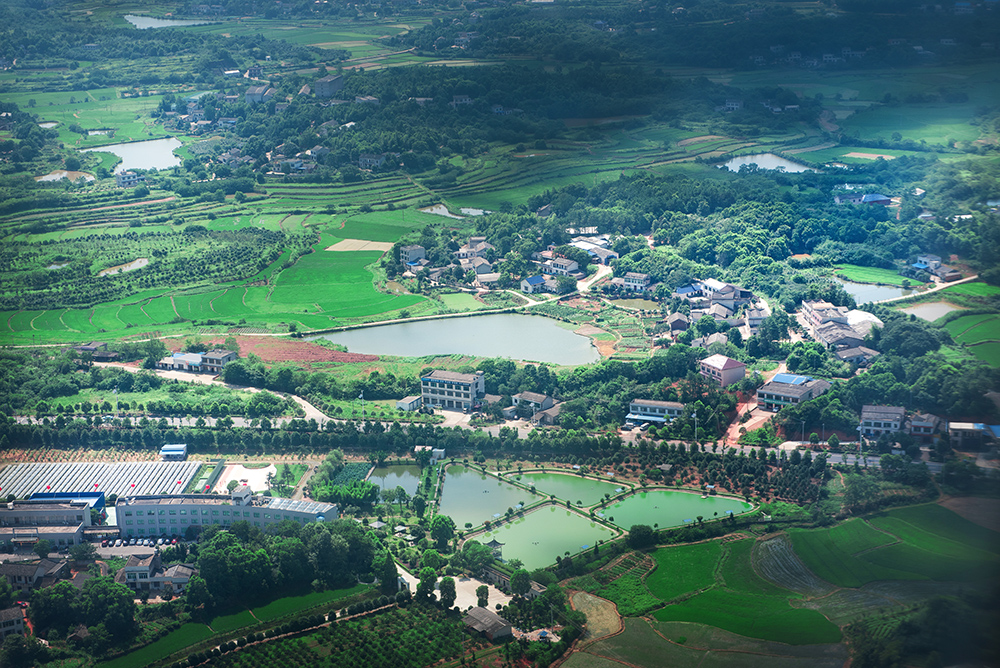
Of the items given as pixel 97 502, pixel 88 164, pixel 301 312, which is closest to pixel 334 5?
pixel 88 164

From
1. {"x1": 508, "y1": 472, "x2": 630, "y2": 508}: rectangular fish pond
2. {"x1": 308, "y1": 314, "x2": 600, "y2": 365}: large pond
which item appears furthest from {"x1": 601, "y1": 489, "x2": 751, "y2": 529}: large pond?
{"x1": 308, "y1": 314, "x2": 600, "y2": 365}: large pond

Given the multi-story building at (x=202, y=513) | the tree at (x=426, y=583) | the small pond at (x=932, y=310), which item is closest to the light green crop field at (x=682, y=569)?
the tree at (x=426, y=583)

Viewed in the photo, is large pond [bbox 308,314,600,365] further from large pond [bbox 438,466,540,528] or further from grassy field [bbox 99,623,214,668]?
grassy field [bbox 99,623,214,668]

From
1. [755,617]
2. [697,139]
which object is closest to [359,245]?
[697,139]

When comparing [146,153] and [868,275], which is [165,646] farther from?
[146,153]

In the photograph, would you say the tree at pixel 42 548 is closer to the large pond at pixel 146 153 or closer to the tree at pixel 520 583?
the tree at pixel 520 583

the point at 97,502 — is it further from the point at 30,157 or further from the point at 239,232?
the point at 30,157
